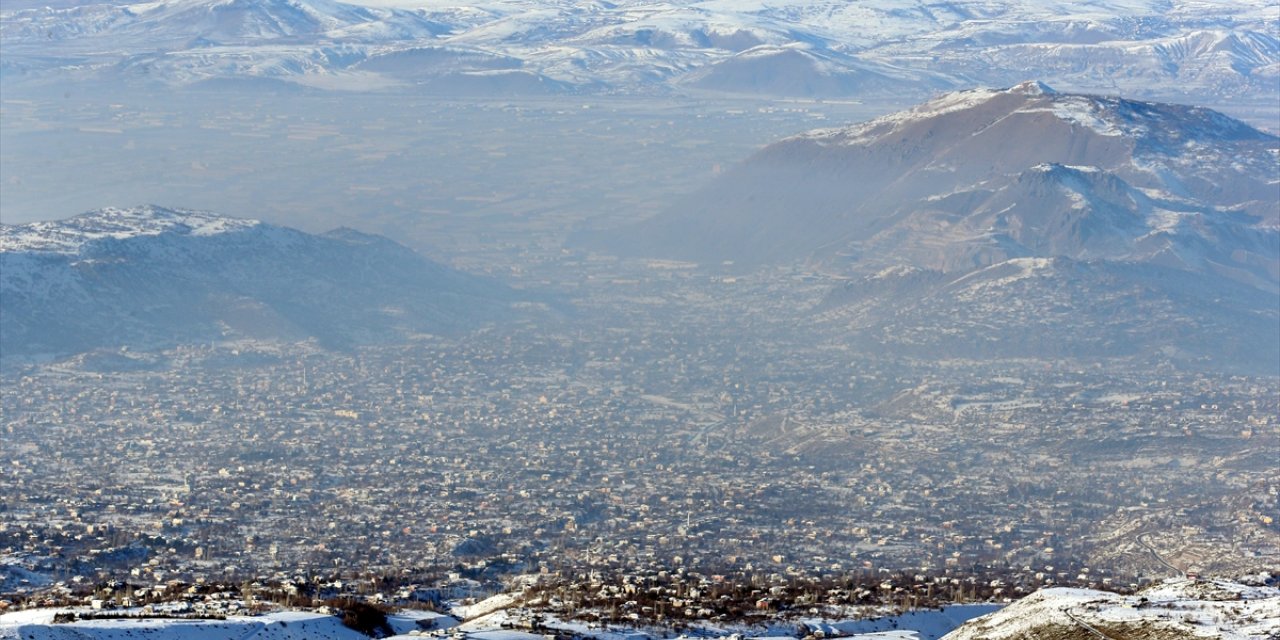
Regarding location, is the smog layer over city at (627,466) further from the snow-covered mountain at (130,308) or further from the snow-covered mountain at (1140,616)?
the snow-covered mountain at (130,308)

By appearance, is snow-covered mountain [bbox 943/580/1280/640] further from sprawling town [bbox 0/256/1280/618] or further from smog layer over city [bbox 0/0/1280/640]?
sprawling town [bbox 0/256/1280/618]

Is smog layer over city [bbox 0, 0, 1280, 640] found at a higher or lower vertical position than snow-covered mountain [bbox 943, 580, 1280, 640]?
lower

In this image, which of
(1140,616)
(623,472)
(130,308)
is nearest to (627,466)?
(623,472)

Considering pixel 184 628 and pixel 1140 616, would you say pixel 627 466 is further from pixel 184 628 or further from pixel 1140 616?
pixel 1140 616

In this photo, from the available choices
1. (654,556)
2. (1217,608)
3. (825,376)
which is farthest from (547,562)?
(825,376)

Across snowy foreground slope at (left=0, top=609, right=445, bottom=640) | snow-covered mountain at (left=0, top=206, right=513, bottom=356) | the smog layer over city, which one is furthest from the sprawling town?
snowy foreground slope at (left=0, top=609, right=445, bottom=640)

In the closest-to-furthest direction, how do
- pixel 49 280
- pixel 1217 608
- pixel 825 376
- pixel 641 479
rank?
→ pixel 1217 608
pixel 641 479
pixel 825 376
pixel 49 280

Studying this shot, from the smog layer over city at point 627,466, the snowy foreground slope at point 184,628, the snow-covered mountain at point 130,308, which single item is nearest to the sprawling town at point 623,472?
the smog layer over city at point 627,466

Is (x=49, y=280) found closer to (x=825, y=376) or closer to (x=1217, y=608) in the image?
(x=825, y=376)
